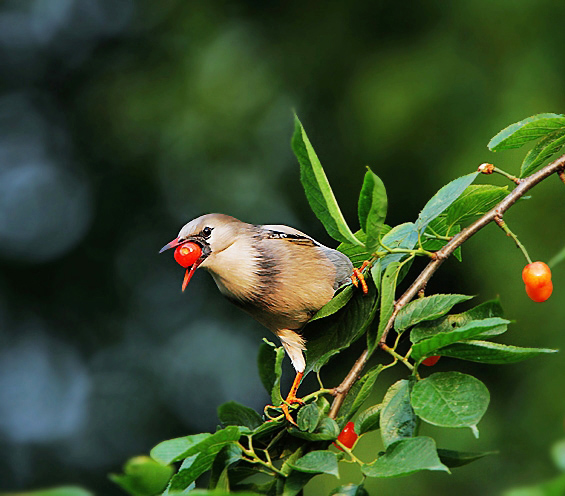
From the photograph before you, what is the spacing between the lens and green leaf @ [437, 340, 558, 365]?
93cm

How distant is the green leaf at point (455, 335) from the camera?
0.89m

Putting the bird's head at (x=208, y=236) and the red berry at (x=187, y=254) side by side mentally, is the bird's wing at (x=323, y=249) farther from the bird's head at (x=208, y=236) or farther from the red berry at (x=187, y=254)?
the red berry at (x=187, y=254)

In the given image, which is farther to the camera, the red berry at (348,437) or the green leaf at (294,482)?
the red berry at (348,437)

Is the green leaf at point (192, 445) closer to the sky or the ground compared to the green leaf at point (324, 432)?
closer to the sky

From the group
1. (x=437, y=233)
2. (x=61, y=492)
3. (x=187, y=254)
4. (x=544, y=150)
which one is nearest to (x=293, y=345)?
(x=187, y=254)

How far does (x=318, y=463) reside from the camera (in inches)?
38.5

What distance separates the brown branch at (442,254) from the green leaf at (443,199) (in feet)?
0.20

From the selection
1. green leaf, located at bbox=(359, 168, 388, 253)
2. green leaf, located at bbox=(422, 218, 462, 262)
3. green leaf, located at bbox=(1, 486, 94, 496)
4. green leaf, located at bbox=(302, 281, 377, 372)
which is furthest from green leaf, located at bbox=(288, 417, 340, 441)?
green leaf, located at bbox=(1, 486, 94, 496)

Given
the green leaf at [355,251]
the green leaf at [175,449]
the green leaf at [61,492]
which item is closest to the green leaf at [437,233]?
the green leaf at [355,251]

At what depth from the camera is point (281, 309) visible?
1551 millimetres

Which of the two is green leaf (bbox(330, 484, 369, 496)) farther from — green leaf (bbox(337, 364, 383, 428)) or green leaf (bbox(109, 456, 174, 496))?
green leaf (bbox(109, 456, 174, 496))

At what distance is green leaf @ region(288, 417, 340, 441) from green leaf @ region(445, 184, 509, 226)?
395 millimetres

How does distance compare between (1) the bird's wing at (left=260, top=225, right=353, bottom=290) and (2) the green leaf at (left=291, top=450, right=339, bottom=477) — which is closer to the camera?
(2) the green leaf at (left=291, top=450, right=339, bottom=477)

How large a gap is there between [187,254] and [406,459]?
751 mm
